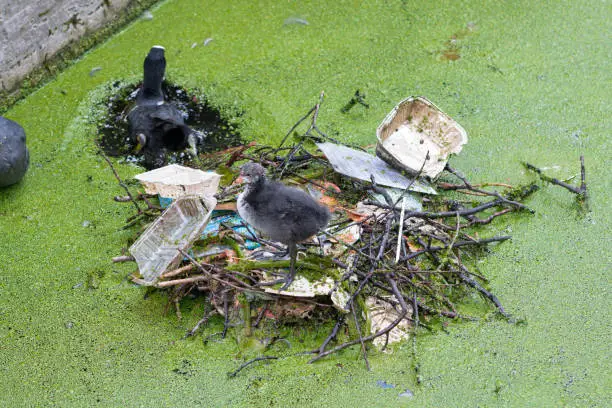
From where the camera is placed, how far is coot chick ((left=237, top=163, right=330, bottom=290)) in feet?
8.51

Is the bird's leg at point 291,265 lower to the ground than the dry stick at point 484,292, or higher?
higher

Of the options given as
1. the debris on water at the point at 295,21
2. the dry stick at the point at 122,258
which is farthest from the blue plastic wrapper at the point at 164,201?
the debris on water at the point at 295,21

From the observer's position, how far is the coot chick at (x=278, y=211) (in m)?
2.59

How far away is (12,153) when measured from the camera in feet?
10.8

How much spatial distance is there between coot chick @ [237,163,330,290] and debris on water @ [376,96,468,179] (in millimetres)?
827

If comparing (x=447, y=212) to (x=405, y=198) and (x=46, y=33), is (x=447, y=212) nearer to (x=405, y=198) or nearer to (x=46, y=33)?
(x=405, y=198)

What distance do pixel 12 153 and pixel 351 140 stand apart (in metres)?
1.68

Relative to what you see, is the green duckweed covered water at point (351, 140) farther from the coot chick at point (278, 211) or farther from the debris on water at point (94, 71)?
the coot chick at point (278, 211)

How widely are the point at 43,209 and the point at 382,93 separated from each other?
6.30 feet

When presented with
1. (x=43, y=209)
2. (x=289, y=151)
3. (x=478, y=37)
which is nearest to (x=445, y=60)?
(x=478, y=37)

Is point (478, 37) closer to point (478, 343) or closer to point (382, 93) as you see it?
point (382, 93)

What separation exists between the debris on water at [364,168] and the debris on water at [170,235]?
0.62 meters

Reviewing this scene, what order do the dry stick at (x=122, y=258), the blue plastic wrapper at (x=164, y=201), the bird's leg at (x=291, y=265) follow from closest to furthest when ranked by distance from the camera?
the bird's leg at (x=291, y=265)
the dry stick at (x=122, y=258)
the blue plastic wrapper at (x=164, y=201)

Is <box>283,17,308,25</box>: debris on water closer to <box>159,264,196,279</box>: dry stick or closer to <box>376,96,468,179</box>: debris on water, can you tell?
<box>376,96,468,179</box>: debris on water
